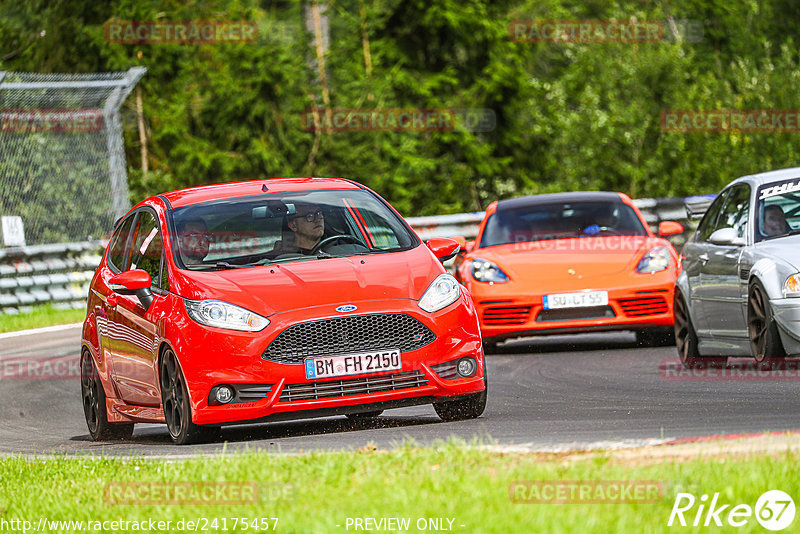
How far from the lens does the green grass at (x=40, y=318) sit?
20406 millimetres

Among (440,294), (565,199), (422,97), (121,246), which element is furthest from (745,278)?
(422,97)

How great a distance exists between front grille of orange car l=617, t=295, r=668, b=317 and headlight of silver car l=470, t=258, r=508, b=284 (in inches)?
45.5

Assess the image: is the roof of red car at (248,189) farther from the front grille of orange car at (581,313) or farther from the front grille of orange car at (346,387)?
the front grille of orange car at (581,313)

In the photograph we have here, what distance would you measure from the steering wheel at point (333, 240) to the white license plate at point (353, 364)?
1.06 m

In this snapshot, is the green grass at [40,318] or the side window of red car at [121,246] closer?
the side window of red car at [121,246]

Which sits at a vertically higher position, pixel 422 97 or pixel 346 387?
pixel 346 387

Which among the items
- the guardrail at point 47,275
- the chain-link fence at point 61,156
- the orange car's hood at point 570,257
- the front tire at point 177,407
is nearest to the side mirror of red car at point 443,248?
the front tire at point 177,407

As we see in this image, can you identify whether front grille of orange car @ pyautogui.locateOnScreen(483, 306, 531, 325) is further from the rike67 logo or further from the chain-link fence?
the rike67 logo

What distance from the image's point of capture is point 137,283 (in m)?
9.23

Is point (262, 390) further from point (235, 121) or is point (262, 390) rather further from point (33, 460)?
point (235, 121)

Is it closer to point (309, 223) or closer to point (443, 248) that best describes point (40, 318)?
point (309, 223)

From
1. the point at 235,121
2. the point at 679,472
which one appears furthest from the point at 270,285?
the point at 235,121

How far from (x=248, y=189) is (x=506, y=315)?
4.57 metres

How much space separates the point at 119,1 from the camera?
29422mm
